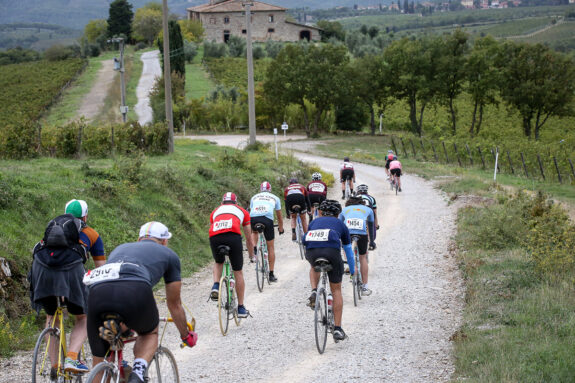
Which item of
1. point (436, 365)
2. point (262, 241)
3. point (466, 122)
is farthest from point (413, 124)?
point (436, 365)

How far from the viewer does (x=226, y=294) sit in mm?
10750

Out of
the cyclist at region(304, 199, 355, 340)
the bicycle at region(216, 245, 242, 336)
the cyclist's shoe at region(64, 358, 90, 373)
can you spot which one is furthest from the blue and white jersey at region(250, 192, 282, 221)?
the cyclist's shoe at region(64, 358, 90, 373)

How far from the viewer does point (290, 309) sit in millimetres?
12258

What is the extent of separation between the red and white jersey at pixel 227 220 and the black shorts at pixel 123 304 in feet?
15.5

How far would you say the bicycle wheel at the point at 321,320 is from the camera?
9.43 metres

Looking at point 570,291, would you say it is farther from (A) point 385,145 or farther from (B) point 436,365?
(A) point 385,145

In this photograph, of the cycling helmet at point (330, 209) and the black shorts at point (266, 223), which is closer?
the cycling helmet at point (330, 209)

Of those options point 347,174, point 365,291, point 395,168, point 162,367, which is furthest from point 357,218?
point 395,168

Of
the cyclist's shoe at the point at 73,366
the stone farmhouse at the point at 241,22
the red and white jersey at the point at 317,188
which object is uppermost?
the stone farmhouse at the point at 241,22

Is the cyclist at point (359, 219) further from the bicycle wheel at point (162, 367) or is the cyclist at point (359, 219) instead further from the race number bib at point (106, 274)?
the race number bib at point (106, 274)

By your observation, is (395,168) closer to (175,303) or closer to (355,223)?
(355,223)

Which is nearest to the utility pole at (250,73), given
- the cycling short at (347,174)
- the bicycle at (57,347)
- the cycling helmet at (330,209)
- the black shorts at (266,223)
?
the cycling short at (347,174)

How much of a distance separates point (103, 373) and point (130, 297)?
764mm

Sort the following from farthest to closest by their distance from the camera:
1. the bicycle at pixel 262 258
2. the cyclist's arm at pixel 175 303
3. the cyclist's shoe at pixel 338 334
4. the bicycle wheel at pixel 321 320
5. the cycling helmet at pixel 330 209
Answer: the bicycle at pixel 262 258, the cycling helmet at pixel 330 209, the cyclist's shoe at pixel 338 334, the bicycle wheel at pixel 321 320, the cyclist's arm at pixel 175 303
